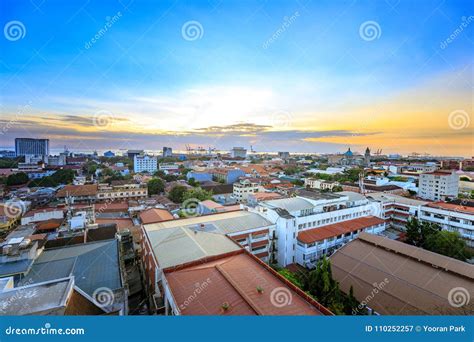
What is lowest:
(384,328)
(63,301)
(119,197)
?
(119,197)

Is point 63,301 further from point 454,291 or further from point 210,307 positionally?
point 454,291

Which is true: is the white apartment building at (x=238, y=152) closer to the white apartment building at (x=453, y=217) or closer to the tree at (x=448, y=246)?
the white apartment building at (x=453, y=217)

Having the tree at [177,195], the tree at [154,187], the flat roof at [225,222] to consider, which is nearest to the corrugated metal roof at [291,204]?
the flat roof at [225,222]

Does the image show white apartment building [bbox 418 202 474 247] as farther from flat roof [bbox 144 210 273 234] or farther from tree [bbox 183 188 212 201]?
tree [bbox 183 188 212 201]

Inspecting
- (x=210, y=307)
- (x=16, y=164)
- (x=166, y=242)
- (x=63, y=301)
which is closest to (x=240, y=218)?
(x=166, y=242)

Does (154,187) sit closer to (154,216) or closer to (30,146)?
(154,216)

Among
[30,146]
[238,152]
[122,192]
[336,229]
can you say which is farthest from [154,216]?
[238,152]

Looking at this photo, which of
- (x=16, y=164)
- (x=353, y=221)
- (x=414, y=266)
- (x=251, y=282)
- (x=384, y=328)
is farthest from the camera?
(x=16, y=164)
